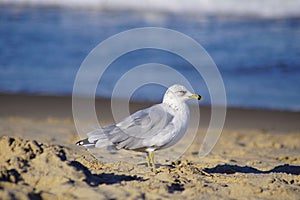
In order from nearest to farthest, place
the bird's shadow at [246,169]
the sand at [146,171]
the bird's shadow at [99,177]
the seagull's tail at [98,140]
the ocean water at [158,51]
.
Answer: the sand at [146,171] → the bird's shadow at [99,177] → the seagull's tail at [98,140] → the bird's shadow at [246,169] → the ocean water at [158,51]

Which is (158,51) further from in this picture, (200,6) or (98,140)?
(98,140)

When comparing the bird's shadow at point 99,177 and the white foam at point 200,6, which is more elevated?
the white foam at point 200,6

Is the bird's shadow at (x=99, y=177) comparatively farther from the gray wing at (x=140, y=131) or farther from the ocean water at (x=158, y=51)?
the ocean water at (x=158, y=51)

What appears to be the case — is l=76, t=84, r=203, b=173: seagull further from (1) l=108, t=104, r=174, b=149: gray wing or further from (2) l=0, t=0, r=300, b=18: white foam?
→ (2) l=0, t=0, r=300, b=18: white foam

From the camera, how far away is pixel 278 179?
5.42 metres

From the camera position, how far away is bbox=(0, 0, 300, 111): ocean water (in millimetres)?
12172

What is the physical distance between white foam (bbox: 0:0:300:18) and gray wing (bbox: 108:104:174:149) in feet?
47.9

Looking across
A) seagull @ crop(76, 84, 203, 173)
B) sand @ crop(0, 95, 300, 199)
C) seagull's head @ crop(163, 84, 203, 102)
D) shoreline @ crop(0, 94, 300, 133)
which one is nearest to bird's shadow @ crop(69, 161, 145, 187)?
sand @ crop(0, 95, 300, 199)

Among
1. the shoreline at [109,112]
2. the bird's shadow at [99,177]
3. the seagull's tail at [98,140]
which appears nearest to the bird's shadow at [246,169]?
the seagull's tail at [98,140]

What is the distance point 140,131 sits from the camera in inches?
224

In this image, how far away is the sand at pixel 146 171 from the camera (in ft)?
14.5

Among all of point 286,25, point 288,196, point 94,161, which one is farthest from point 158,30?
point 288,196

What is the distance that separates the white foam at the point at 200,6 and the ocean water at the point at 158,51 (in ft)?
0.11

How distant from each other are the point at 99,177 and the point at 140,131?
2.94 ft
